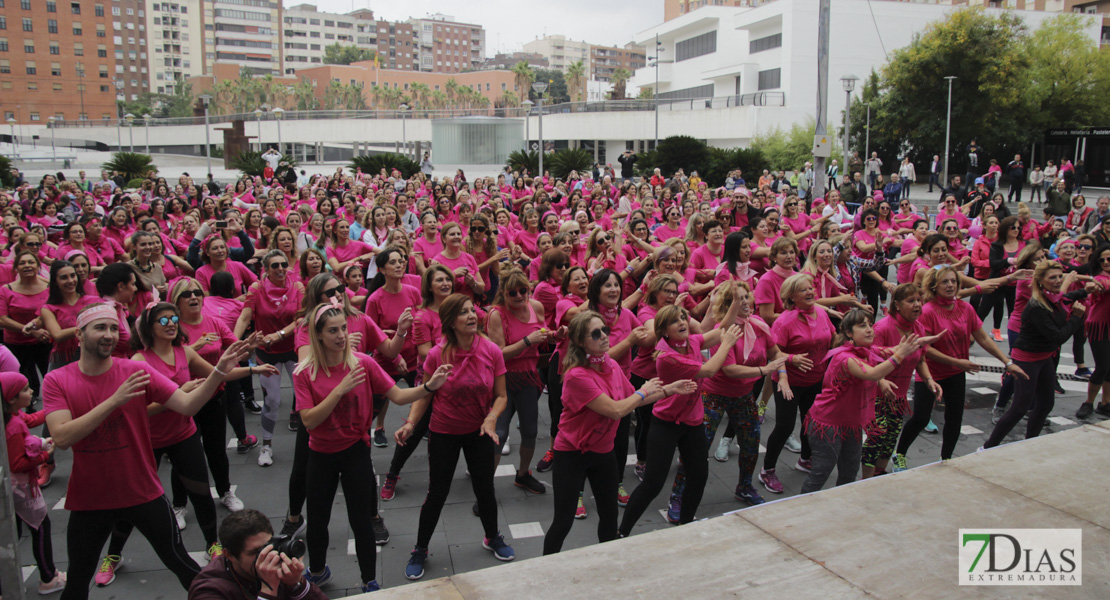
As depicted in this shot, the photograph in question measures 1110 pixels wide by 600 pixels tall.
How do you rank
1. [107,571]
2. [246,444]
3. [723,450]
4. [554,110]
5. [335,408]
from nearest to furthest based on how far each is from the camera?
[335,408] → [107,571] → [723,450] → [246,444] → [554,110]

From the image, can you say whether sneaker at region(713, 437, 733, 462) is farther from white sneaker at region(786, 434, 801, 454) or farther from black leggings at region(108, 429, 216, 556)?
black leggings at region(108, 429, 216, 556)

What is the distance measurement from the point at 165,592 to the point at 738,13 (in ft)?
181

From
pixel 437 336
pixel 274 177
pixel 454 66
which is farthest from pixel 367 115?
pixel 454 66

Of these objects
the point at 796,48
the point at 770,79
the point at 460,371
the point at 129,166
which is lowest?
the point at 460,371

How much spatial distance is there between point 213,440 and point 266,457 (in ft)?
3.29

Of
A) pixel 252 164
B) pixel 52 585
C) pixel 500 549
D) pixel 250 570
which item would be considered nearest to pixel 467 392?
pixel 500 549

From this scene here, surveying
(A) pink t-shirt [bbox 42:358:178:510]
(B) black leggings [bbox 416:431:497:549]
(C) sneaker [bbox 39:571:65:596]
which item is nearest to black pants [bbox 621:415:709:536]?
(B) black leggings [bbox 416:431:497:549]

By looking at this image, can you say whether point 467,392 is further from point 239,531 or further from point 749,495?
point 749,495

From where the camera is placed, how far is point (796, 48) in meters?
47.1

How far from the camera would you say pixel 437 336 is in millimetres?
5812

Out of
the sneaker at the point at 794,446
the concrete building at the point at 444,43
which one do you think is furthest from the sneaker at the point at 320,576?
the concrete building at the point at 444,43

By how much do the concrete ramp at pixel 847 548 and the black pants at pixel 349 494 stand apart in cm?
83

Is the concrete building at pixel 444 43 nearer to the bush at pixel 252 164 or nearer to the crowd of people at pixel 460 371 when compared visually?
the bush at pixel 252 164

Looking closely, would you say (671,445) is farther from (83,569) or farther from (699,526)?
(83,569)
